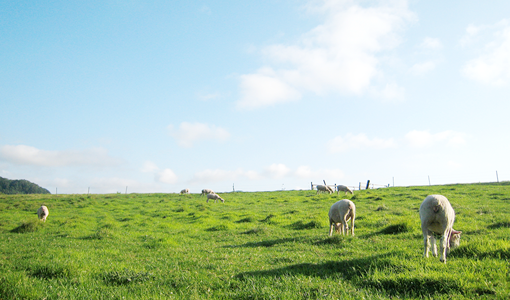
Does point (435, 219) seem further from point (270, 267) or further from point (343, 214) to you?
point (343, 214)

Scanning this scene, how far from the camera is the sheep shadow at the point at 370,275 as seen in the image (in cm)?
571

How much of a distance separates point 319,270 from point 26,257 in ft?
36.0

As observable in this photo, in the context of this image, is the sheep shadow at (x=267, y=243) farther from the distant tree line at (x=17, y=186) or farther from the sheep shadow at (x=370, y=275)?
the distant tree line at (x=17, y=186)

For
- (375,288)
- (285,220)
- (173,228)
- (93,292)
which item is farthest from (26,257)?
(285,220)

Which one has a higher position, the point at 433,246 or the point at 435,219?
the point at 435,219

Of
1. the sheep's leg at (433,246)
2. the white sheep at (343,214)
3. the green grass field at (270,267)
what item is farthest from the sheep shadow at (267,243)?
the sheep's leg at (433,246)

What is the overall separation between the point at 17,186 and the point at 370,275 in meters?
190

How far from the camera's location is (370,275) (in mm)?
6676

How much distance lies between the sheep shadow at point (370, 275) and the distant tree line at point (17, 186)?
560ft

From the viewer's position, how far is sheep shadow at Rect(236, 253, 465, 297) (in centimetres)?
571

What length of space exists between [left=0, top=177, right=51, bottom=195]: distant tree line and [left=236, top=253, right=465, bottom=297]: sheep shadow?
6720 inches

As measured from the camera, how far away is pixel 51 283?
740 centimetres

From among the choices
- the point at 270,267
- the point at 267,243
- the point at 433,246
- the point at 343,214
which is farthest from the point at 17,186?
the point at 433,246

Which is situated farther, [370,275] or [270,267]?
[270,267]
